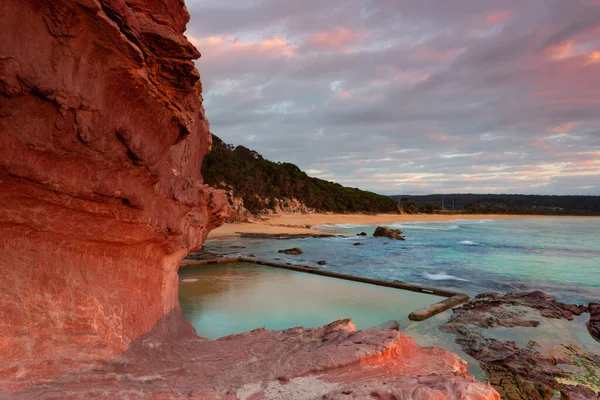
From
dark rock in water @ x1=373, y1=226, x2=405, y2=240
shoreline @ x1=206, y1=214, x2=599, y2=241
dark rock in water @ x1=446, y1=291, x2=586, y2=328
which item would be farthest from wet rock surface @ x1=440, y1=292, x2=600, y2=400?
dark rock in water @ x1=373, y1=226, x2=405, y2=240

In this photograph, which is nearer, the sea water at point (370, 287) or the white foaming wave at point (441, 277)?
the sea water at point (370, 287)

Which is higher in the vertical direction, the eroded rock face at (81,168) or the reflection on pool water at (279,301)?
the eroded rock face at (81,168)

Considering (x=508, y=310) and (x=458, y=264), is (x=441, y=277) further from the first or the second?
(x=508, y=310)

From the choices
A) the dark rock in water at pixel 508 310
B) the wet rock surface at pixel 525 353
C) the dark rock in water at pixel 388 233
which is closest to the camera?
the wet rock surface at pixel 525 353

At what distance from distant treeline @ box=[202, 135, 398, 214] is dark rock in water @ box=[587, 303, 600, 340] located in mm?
35387

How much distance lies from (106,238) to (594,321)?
38.8 feet

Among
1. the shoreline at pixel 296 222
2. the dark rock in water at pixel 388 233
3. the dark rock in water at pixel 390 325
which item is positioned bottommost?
the dark rock in water at pixel 390 325

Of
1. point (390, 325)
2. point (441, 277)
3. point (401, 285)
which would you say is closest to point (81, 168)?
point (390, 325)

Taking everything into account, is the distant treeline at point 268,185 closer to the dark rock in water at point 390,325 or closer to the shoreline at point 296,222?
the shoreline at point 296,222

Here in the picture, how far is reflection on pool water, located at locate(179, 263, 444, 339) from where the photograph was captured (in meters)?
9.37

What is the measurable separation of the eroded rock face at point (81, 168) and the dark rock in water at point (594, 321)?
33.6 feet

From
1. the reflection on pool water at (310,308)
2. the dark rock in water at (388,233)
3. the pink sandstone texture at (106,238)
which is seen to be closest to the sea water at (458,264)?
the dark rock in water at (388,233)

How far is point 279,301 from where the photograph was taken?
11414mm

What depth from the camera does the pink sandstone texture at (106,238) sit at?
→ 10.2 feet
